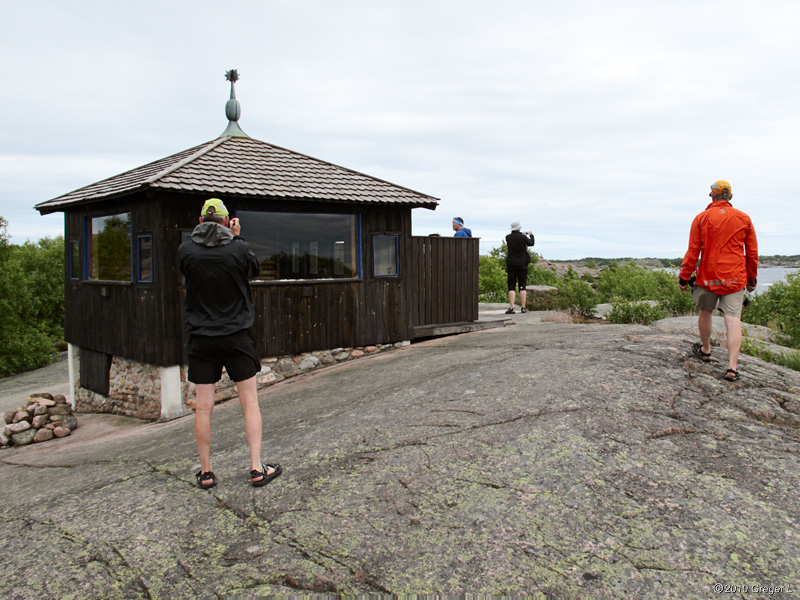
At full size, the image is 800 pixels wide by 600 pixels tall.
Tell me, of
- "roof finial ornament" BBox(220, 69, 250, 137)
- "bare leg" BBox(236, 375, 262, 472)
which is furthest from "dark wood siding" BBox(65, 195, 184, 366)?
"bare leg" BBox(236, 375, 262, 472)

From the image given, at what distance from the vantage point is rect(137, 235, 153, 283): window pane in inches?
371

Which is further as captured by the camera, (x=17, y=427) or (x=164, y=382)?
(x=17, y=427)

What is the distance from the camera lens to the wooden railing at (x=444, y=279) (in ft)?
38.6

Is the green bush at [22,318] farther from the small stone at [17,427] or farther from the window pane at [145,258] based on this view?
the window pane at [145,258]

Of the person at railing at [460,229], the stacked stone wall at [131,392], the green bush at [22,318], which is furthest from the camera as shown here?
the green bush at [22,318]

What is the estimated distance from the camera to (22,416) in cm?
1054

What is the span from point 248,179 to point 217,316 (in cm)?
611

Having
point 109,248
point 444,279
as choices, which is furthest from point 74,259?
point 444,279

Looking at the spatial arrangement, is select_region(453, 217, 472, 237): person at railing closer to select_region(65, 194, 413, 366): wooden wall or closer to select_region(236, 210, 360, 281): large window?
select_region(65, 194, 413, 366): wooden wall

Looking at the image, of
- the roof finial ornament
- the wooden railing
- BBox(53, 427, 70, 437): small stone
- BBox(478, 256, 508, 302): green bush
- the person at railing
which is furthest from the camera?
BBox(478, 256, 508, 302): green bush

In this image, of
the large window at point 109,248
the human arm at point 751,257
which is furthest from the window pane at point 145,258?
the human arm at point 751,257

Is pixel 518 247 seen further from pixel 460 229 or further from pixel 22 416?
pixel 22 416

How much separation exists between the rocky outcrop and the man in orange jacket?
1061 cm

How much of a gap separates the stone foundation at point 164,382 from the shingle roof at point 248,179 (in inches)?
114
